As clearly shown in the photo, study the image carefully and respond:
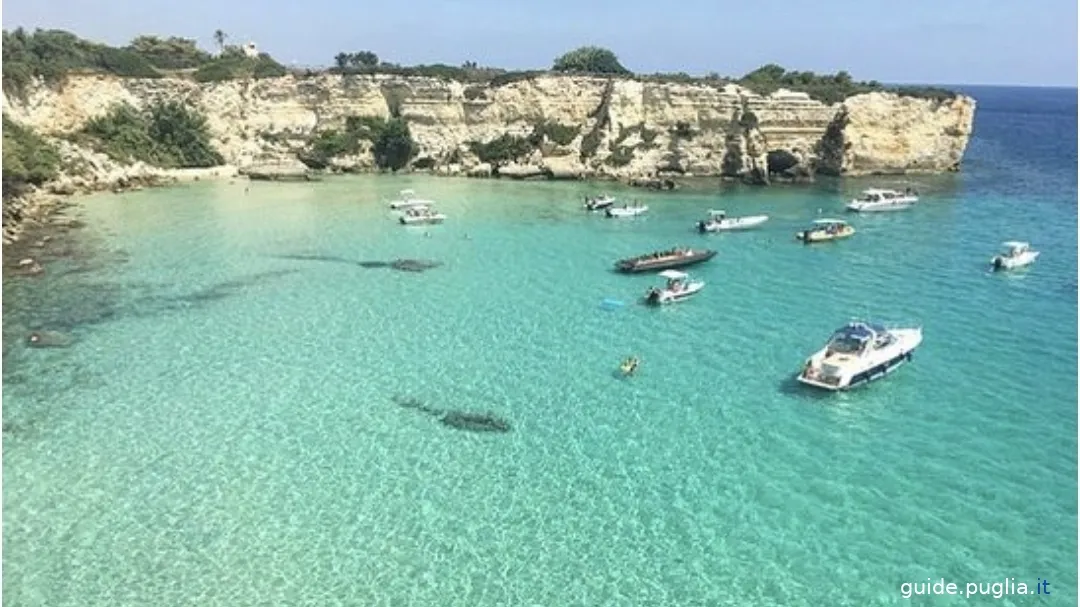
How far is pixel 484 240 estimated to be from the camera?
5341 centimetres

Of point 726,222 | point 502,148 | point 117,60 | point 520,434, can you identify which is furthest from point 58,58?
point 520,434

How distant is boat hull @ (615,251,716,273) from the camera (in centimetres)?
4588

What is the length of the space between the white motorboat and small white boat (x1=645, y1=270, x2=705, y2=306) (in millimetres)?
8668

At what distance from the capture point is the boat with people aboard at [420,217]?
57656 millimetres

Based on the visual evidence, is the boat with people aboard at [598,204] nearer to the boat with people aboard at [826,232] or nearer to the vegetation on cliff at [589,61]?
the boat with people aboard at [826,232]

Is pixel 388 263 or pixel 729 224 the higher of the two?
pixel 729 224

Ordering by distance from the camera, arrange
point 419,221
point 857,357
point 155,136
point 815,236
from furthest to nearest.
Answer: point 155,136 → point 419,221 → point 815,236 → point 857,357

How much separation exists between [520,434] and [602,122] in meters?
60.9

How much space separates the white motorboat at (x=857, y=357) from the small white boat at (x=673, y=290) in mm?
8668

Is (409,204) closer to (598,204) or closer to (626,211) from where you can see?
(598,204)

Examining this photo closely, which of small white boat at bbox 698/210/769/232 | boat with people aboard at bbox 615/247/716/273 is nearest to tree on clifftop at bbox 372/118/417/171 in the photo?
small white boat at bbox 698/210/769/232

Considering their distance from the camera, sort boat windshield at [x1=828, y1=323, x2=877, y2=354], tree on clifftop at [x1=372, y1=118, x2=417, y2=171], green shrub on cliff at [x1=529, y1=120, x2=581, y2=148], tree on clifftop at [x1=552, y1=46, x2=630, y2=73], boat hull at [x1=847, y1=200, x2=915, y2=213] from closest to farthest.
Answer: boat windshield at [x1=828, y1=323, x2=877, y2=354], boat hull at [x1=847, y1=200, x2=915, y2=213], tree on clifftop at [x1=372, y1=118, x2=417, y2=171], green shrub on cliff at [x1=529, y1=120, x2=581, y2=148], tree on clifftop at [x1=552, y1=46, x2=630, y2=73]

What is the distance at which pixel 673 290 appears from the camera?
40438 mm

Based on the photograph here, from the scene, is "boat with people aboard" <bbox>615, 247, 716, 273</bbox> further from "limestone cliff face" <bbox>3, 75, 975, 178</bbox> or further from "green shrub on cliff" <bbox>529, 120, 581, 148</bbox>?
"green shrub on cliff" <bbox>529, 120, 581, 148</bbox>
